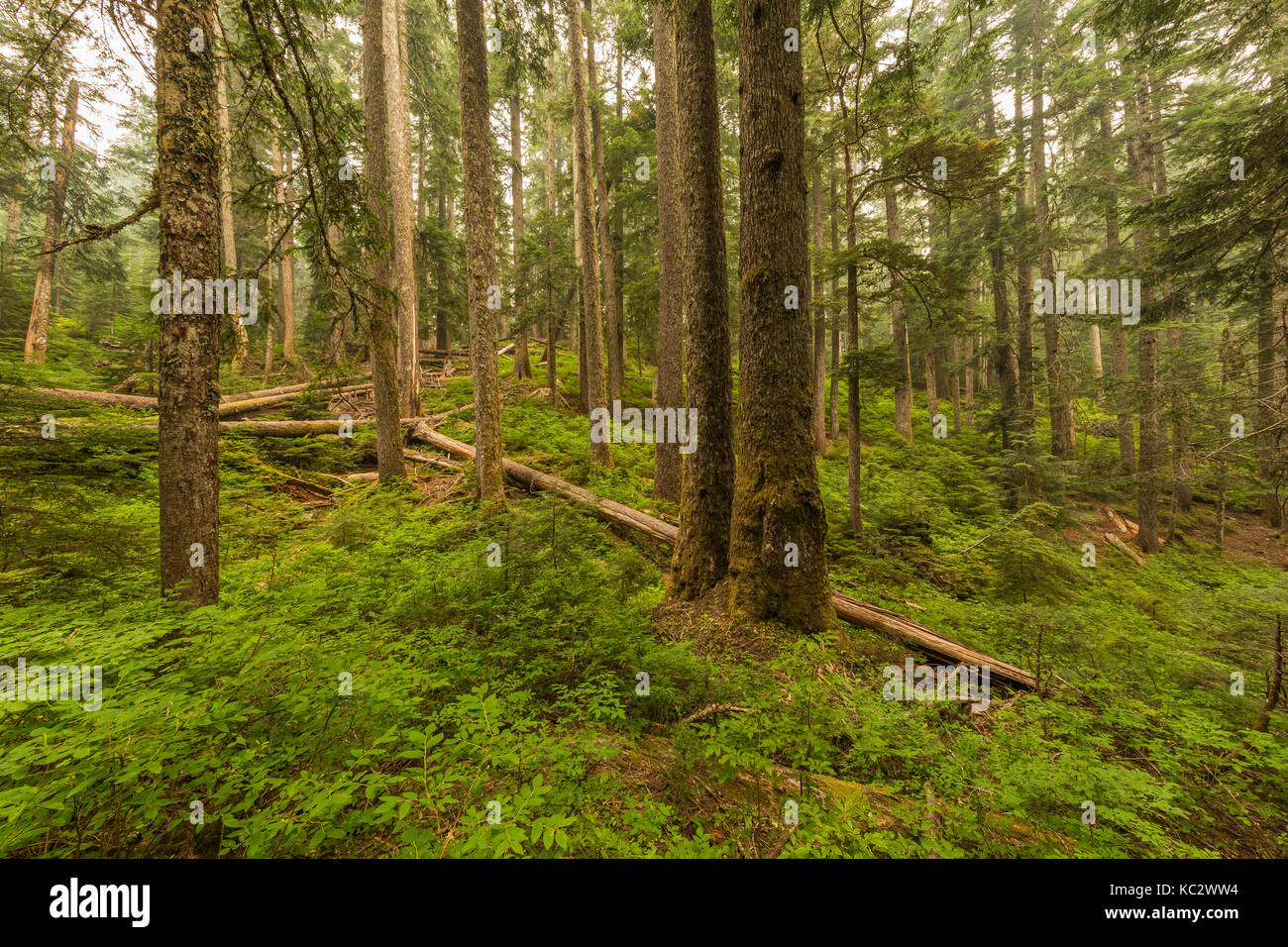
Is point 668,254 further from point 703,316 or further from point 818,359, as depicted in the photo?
point 818,359

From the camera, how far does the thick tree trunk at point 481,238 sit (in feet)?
25.6

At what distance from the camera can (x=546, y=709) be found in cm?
353

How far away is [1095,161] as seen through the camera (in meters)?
17.1

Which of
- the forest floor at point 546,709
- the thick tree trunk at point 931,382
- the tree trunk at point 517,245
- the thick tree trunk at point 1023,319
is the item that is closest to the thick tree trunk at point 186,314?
the forest floor at point 546,709

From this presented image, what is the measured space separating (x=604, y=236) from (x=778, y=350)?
10.8 m

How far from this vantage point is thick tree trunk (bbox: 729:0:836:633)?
4867 mm

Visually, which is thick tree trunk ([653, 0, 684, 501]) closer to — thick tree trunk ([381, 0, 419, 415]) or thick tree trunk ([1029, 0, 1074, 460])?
thick tree trunk ([381, 0, 419, 415])

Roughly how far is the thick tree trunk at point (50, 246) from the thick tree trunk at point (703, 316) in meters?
20.3

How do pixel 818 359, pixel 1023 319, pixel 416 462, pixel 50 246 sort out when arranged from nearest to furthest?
1. pixel 416 462
2. pixel 50 246
3. pixel 1023 319
4. pixel 818 359

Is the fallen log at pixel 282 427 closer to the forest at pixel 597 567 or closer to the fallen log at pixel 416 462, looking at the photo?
the forest at pixel 597 567

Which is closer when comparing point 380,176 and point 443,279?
point 380,176

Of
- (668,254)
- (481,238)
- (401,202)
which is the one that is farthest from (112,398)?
(668,254)

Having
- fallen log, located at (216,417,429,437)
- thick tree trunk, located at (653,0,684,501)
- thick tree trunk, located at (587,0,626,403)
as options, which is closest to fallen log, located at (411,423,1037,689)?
thick tree trunk, located at (653,0,684,501)
